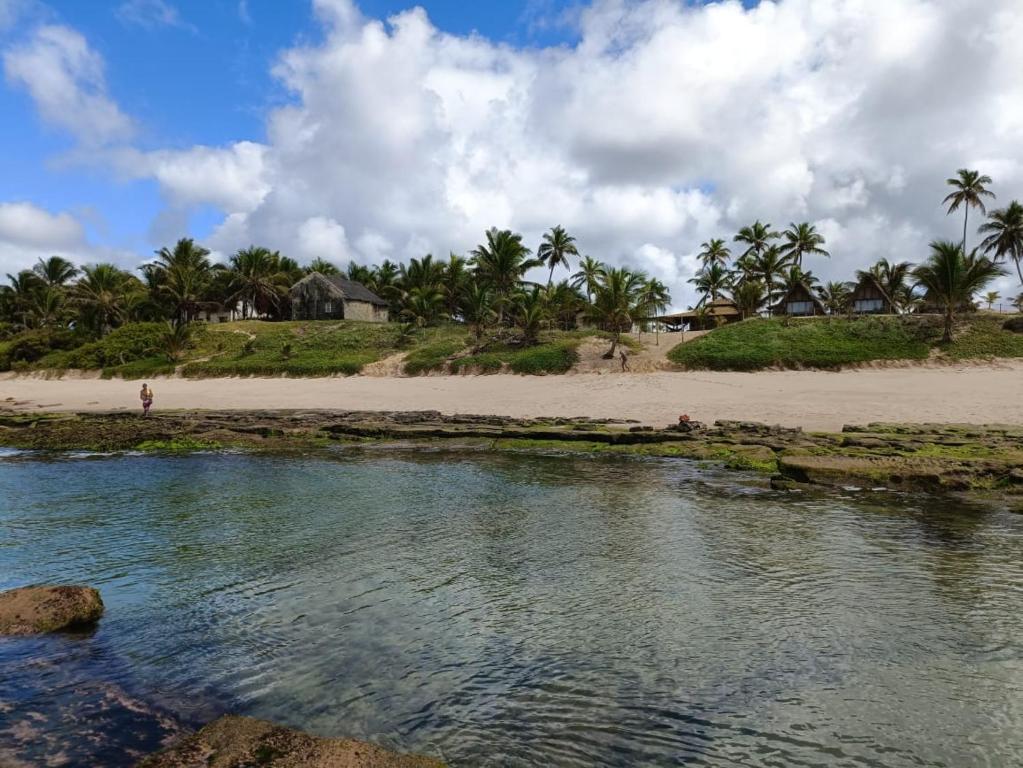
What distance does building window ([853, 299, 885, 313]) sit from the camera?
2386 inches

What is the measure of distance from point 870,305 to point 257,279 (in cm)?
6403

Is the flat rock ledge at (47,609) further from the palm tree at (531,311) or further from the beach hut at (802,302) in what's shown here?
the beach hut at (802,302)

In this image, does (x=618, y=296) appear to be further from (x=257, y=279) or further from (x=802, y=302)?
(x=257, y=279)

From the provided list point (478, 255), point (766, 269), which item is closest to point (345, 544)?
point (478, 255)

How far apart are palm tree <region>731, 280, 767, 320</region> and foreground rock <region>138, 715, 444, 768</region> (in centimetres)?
5999

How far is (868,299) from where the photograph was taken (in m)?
61.3

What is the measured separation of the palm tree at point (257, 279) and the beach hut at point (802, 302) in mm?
54792

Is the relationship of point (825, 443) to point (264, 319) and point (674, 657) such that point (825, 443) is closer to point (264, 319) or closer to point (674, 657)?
point (674, 657)

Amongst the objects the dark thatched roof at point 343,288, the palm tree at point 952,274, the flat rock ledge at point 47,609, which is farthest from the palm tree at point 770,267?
the flat rock ledge at point 47,609

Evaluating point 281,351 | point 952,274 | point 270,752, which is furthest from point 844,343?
point 270,752

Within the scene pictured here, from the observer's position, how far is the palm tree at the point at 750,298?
5894cm

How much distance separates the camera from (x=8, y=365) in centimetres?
5650

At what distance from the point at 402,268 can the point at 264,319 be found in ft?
58.2

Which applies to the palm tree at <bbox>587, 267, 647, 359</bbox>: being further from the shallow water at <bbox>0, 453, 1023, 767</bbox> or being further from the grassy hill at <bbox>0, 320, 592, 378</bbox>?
the shallow water at <bbox>0, 453, 1023, 767</bbox>
